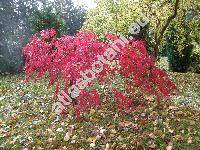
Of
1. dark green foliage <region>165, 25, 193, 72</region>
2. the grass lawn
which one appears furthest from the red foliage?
dark green foliage <region>165, 25, 193, 72</region>

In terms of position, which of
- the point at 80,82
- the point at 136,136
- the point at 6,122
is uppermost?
the point at 6,122

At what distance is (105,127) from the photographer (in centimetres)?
945

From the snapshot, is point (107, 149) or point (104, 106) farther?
point (104, 106)

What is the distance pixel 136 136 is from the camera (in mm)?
8852

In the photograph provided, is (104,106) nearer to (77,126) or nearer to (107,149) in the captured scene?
(77,126)

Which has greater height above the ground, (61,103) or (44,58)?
(44,58)

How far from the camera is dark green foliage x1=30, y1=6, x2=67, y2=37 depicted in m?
21.5

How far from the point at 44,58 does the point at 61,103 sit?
8.31 ft

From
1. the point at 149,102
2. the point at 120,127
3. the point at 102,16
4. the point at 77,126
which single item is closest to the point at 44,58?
the point at 77,126

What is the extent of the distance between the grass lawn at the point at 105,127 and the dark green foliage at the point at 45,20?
1003 cm

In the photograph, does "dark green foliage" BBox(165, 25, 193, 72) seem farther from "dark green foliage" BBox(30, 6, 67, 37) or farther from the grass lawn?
the grass lawn

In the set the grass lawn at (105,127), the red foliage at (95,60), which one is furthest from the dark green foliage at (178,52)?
the red foliage at (95,60)

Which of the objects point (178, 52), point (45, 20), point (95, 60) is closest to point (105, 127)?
point (95, 60)

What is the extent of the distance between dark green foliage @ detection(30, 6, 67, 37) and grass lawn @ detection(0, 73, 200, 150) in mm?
10030
